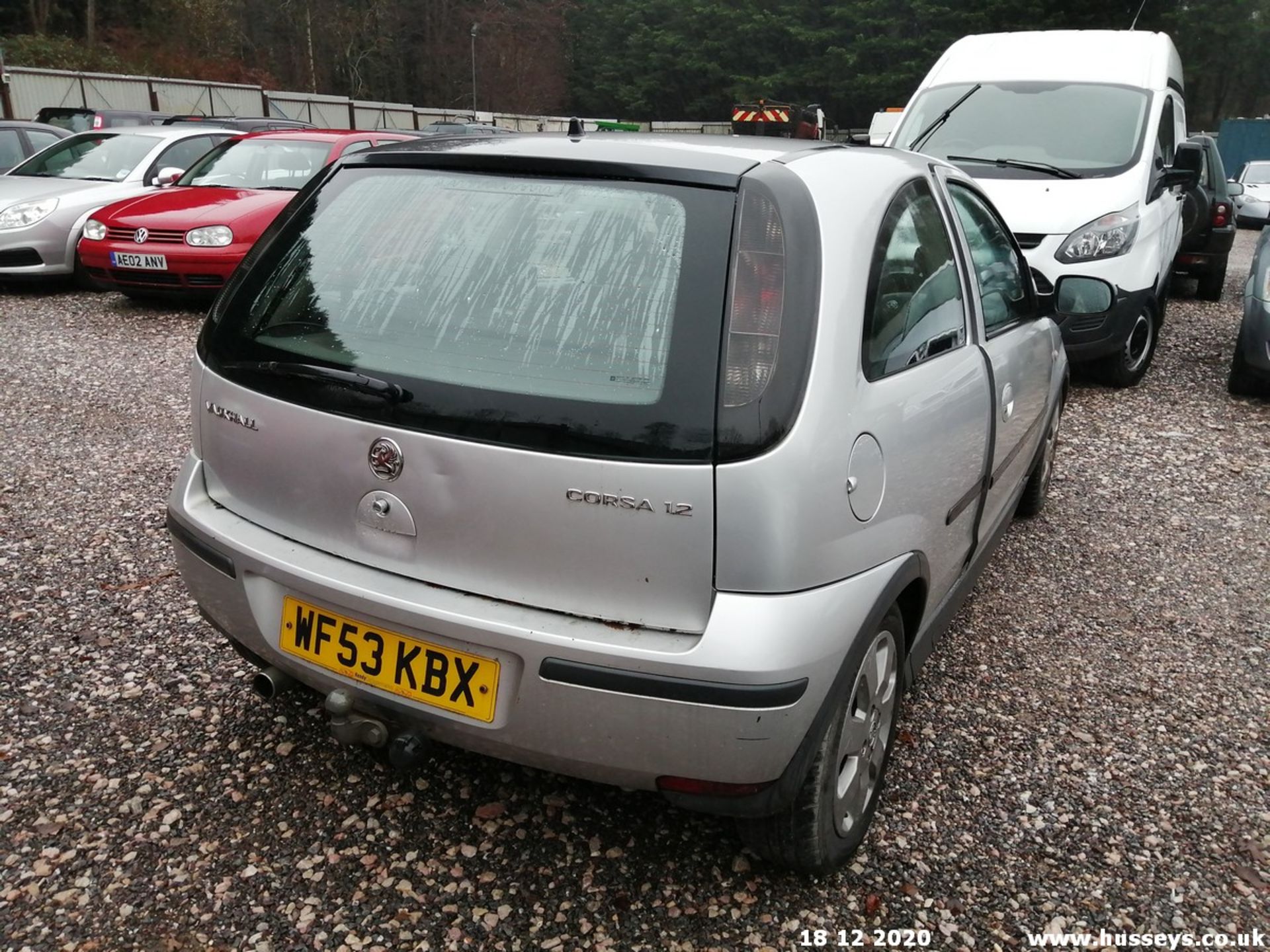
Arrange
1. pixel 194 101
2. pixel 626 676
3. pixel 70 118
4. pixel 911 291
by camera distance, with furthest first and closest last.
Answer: pixel 194 101
pixel 70 118
pixel 911 291
pixel 626 676

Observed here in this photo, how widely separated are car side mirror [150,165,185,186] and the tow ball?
842cm

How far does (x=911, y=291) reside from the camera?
2396 mm

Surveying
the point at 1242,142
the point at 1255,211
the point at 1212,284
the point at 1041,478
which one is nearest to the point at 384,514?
the point at 1041,478

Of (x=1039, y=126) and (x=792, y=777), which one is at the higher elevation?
(x=1039, y=126)

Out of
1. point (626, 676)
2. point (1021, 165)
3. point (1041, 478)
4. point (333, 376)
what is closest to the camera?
point (626, 676)

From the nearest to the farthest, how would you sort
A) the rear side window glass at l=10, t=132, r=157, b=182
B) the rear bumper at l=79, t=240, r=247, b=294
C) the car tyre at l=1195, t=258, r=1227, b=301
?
1. the rear bumper at l=79, t=240, r=247, b=294
2. the rear side window glass at l=10, t=132, r=157, b=182
3. the car tyre at l=1195, t=258, r=1227, b=301

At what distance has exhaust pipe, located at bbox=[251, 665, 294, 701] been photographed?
2311mm

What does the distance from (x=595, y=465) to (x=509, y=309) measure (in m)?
0.42

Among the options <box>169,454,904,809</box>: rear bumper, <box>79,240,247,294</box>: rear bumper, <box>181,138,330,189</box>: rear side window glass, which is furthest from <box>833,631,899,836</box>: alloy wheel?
<box>181,138,330,189</box>: rear side window glass

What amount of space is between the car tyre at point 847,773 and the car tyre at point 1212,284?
9988mm

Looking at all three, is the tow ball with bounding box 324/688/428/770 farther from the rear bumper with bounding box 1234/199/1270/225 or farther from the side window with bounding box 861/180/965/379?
the rear bumper with bounding box 1234/199/1270/225

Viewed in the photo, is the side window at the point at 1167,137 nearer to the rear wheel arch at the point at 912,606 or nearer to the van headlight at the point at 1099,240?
the van headlight at the point at 1099,240
